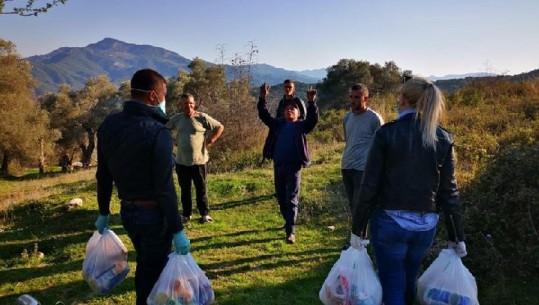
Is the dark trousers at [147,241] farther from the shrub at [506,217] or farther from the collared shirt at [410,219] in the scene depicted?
the shrub at [506,217]

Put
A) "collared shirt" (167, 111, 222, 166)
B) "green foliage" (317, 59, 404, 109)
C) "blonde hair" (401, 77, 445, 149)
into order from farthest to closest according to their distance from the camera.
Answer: "green foliage" (317, 59, 404, 109)
"collared shirt" (167, 111, 222, 166)
"blonde hair" (401, 77, 445, 149)

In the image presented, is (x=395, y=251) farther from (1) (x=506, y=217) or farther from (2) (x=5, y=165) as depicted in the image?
(2) (x=5, y=165)

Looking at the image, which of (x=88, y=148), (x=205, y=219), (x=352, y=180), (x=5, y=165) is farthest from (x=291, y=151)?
(x=88, y=148)

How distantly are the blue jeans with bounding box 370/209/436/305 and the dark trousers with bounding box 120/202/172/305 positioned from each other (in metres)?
1.46

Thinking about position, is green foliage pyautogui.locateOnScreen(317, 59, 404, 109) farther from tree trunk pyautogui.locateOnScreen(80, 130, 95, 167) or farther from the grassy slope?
the grassy slope

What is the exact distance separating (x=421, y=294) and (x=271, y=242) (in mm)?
3269

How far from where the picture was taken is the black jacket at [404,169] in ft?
8.48

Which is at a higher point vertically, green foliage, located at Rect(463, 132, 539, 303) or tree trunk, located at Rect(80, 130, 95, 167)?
green foliage, located at Rect(463, 132, 539, 303)

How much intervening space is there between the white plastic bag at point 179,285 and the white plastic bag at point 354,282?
0.91 m

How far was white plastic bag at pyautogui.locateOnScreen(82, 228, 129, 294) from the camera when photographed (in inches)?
136

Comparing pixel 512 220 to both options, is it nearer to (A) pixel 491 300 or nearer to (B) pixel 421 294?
(A) pixel 491 300

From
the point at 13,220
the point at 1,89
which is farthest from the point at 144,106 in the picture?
the point at 1,89

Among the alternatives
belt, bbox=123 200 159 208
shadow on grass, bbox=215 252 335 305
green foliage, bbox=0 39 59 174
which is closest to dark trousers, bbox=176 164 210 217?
shadow on grass, bbox=215 252 335 305

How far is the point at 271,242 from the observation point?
599 centimetres
